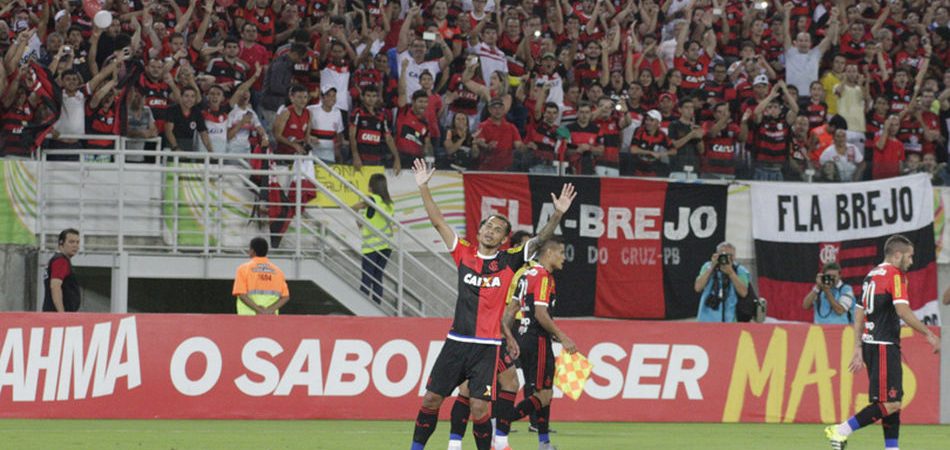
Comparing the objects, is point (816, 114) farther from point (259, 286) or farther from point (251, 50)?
point (259, 286)

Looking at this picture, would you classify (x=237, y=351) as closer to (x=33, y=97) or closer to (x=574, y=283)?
(x=33, y=97)

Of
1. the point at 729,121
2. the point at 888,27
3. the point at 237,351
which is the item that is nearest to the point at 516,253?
the point at 237,351

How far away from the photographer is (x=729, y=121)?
24.0 metres

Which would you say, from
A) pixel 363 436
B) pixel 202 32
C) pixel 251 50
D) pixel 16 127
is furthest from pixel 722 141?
pixel 16 127

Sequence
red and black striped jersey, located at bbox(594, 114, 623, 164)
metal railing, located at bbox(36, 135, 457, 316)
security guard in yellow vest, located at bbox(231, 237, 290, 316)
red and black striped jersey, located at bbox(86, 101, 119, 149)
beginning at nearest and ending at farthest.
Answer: security guard in yellow vest, located at bbox(231, 237, 290, 316), metal railing, located at bbox(36, 135, 457, 316), red and black striped jersey, located at bbox(86, 101, 119, 149), red and black striped jersey, located at bbox(594, 114, 623, 164)

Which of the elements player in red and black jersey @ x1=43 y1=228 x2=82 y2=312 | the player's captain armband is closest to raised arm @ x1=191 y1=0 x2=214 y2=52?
player in red and black jersey @ x1=43 y1=228 x2=82 y2=312

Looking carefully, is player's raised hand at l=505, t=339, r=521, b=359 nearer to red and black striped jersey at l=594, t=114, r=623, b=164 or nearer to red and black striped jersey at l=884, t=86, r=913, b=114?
red and black striped jersey at l=594, t=114, r=623, b=164

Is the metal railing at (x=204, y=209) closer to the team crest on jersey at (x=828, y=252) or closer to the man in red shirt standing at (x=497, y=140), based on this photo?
the man in red shirt standing at (x=497, y=140)

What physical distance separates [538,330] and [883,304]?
10.7 feet

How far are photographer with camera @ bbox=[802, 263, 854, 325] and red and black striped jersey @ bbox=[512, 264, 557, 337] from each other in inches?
267

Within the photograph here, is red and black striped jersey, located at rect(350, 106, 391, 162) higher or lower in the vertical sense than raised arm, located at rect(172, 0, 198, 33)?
lower

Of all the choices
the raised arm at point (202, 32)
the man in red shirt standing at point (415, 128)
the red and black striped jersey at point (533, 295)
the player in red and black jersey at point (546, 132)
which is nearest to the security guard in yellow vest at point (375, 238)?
the man in red shirt standing at point (415, 128)

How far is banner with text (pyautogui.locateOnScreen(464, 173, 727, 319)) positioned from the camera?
21922mm

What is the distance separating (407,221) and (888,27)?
35.9 ft
